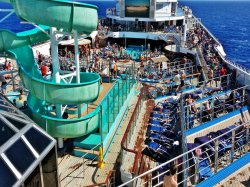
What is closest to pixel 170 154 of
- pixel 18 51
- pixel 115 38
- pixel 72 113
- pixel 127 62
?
pixel 72 113

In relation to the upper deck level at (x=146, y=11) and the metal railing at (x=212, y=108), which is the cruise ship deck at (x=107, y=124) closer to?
the metal railing at (x=212, y=108)

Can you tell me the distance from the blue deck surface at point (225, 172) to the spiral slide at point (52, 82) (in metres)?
5.30

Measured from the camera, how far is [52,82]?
11680 mm

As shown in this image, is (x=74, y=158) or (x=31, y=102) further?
(x=31, y=102)

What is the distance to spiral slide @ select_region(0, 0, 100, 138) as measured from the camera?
1018 centimetres

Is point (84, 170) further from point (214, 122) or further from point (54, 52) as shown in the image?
point (214, 122)

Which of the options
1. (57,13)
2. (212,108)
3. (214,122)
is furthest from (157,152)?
(57,13)

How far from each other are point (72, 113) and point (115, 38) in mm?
24530

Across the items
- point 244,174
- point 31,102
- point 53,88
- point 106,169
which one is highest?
point 53,88

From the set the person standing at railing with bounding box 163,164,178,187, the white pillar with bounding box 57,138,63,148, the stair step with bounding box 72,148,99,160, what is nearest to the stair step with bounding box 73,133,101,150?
the stair step with bounding box 72,148,99,160

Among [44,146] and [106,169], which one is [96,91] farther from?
[44,146]

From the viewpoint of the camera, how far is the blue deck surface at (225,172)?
25.9ft

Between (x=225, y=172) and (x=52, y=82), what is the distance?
6.84 m

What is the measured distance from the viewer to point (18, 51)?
43.7ft
